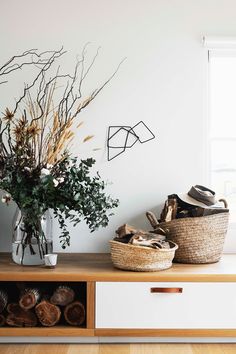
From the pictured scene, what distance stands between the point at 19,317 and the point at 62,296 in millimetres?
258

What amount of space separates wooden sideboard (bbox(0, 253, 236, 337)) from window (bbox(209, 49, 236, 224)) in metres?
0.86

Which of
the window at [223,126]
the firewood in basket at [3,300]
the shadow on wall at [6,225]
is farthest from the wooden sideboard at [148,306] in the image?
the window at [223,126]

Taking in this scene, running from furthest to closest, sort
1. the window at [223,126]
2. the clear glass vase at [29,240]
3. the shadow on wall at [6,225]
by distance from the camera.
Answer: the window at [223,126]
the shadow on wall at [6,225]
the clear glass vase at [29,240]

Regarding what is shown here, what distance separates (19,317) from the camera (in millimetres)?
3090

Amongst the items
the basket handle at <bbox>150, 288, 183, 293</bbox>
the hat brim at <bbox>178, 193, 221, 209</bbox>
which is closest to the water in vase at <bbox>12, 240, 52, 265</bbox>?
the basket handle at <bbox>150, 288, 183, 293</bbox>

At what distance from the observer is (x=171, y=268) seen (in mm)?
3213

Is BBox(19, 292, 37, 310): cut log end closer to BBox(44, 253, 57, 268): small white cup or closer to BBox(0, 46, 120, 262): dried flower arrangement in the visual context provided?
BBox(44, 253, 57, 268): small white cup

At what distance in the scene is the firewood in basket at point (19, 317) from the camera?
309 cm

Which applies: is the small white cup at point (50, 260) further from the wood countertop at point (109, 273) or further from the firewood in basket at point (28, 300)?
the firewood in basket at point (28, 300)

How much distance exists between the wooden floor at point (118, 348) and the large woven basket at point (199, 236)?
0.52 m

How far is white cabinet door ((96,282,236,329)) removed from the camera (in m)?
3.04

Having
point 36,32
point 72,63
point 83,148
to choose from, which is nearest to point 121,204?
point 83,148

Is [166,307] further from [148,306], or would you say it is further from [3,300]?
[3,300]

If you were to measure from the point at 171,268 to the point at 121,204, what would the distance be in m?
0.63
